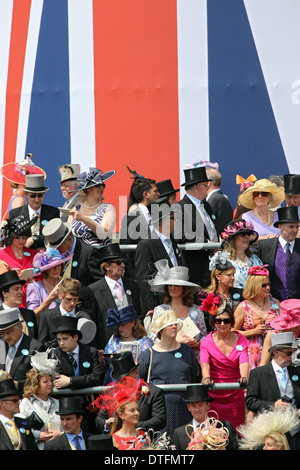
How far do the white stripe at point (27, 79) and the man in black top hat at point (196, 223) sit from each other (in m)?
3.89

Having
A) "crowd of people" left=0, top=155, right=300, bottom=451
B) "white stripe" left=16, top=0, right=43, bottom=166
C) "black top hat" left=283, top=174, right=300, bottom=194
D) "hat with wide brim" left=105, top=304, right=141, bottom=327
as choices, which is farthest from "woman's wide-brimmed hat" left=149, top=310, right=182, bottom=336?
"white stripe" left=16, top=0, right=43, bottom=166

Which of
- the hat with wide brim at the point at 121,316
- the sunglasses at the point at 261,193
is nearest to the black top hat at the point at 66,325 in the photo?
the hat with wide brim at the point at 121,316

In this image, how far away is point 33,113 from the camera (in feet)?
54.7

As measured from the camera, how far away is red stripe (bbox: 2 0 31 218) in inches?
656

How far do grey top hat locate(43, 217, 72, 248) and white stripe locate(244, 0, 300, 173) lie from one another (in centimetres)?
474

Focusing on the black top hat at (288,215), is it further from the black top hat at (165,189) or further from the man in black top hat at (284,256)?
the black top hat at (165,189)

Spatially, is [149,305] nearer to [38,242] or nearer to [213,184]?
[38,242]

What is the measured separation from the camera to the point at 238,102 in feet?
53.7

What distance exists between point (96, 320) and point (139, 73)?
5201 mm

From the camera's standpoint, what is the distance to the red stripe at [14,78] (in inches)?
656

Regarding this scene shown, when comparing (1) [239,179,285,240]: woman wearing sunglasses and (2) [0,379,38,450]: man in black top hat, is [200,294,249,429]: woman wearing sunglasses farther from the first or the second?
(1) [239,179,285,240]: woman wearing sunglasses

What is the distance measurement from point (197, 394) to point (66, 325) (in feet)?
5.01

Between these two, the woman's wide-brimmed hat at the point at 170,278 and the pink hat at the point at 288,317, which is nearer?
the pink hat at the point at 288,317
